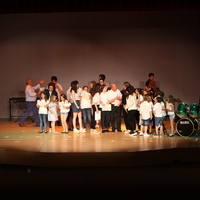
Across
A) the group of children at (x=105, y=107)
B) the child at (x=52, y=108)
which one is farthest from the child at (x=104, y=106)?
the child at (x=52, y=108)

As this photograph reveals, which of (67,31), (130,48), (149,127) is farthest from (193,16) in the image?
(149,127)

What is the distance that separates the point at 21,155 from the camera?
9.51m

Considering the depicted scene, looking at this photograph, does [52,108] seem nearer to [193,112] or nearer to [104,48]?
[193,112]

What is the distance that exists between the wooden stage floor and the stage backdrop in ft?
19.2

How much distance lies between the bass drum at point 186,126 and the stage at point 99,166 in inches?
6.6

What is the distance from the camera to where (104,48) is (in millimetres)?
16312

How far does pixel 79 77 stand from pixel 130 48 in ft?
7.24

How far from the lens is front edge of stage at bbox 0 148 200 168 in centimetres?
933

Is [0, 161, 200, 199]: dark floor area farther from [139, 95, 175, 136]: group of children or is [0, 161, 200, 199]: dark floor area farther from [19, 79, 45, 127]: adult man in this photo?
[19, 79, 45, 127]: adult man

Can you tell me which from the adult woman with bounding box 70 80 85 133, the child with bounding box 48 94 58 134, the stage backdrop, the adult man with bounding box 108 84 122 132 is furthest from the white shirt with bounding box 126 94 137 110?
the stage backdrop

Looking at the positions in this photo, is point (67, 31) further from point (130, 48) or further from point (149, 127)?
point (149, 127)

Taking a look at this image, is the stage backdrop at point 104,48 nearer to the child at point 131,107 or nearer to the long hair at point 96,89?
the long hair at point 96,89

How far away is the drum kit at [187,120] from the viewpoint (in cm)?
1117

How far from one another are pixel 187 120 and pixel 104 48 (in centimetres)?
610
